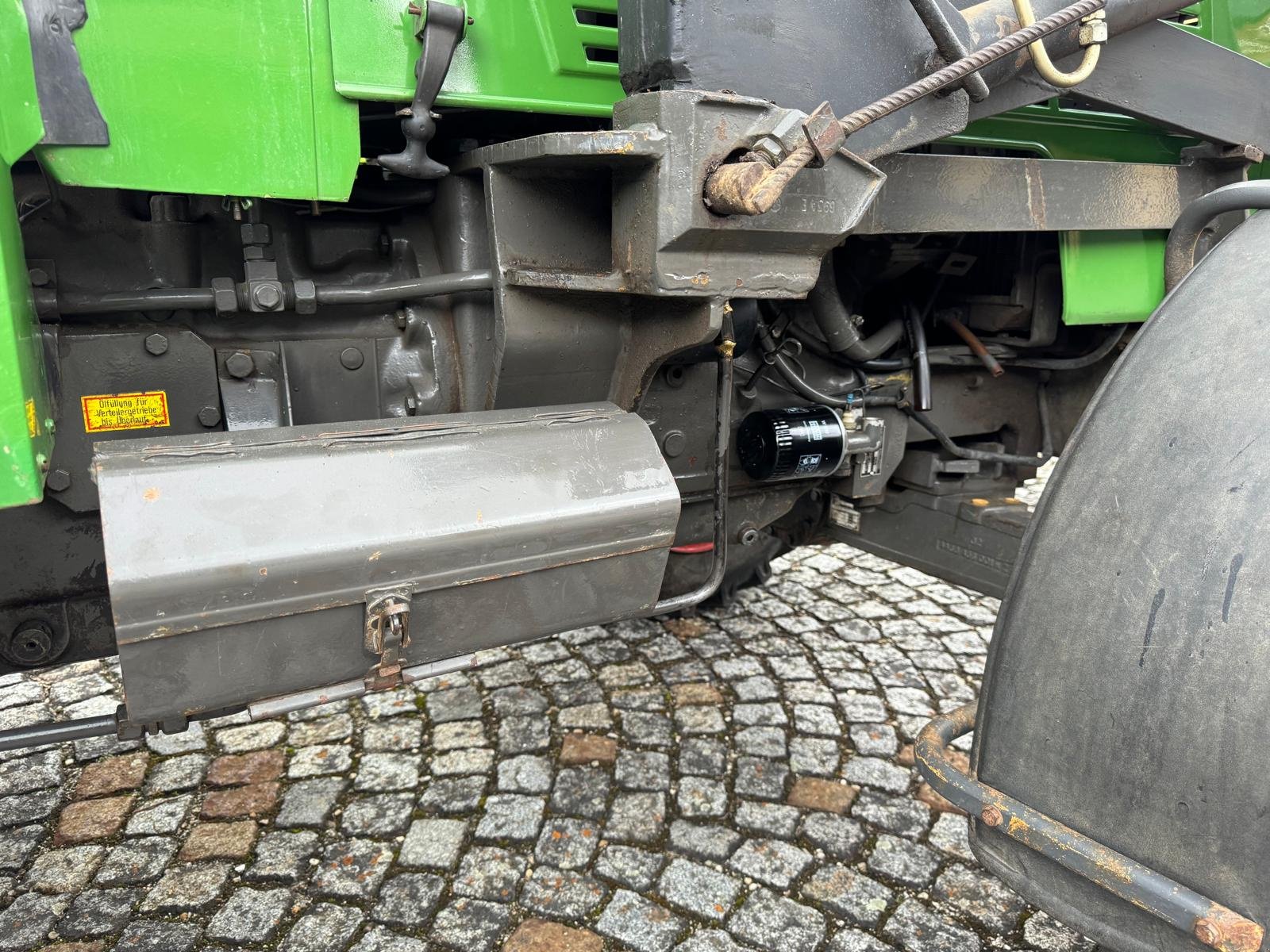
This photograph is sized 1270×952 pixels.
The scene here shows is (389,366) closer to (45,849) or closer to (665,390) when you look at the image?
(665,390)

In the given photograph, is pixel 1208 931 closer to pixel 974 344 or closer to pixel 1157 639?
pixel 1157 639

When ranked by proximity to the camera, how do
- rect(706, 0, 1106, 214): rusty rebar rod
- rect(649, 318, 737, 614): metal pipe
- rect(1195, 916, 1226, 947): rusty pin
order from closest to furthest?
1. rect(1195, 916, 1226, 947): rusty pin
2. rect(706, 0, 1106, 214): rusty rebar rod
3. rect(649, 318, 737, 614): metal pipe

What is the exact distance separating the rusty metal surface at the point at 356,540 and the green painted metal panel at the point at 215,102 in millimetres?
392

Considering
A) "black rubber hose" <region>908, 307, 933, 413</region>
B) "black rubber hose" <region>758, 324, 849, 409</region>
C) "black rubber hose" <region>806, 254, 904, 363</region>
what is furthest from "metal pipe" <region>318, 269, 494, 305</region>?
"black rubber hose" <region>908, 307, 933, 413</region>

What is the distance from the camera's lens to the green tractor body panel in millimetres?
1115

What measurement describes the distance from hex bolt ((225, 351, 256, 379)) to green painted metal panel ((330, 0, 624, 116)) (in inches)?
18.6

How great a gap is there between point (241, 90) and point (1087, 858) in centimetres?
151

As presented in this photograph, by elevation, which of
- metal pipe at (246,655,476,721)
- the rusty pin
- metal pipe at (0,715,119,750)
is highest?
metal pipe at (246,655,476,721)

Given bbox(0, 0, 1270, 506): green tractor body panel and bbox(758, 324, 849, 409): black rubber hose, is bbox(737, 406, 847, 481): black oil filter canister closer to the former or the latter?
bbox(758, 324, 849, 409): black rubber hose

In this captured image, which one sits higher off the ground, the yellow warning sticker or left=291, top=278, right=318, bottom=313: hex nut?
left=291, top=278, right=318, bottom=313: hex nut

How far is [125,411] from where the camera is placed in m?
1.42

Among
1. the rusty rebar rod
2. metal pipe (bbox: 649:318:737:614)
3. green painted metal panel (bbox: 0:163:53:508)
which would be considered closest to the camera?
green painted metal panel (bbox: 0:163:53:508)

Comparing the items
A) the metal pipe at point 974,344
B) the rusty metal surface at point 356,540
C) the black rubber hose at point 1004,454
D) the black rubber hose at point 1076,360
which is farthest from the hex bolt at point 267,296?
the black rubber hose at point 1076,360

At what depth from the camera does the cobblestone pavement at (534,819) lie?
184 centimetres
